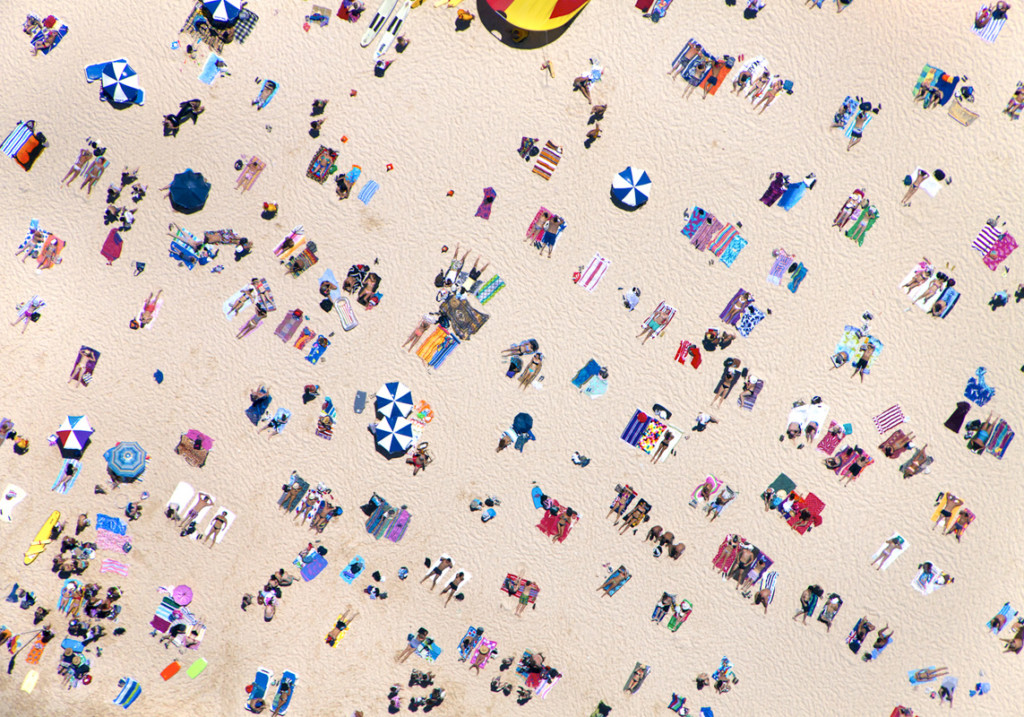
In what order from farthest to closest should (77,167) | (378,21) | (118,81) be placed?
(77,167) < (378,21) < (118,81)

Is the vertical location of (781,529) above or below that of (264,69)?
below

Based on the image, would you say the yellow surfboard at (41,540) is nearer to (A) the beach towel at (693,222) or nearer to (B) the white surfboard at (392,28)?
(B) the white surfboard at (392,28)

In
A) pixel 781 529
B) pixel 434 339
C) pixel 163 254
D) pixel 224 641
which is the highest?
pixel 781 529

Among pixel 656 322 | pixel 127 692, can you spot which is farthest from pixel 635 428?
pixel 127 692

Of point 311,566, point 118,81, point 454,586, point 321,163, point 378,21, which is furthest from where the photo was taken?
point 454,586

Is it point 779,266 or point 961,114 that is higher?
point 961,114

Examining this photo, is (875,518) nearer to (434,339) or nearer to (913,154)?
(913,154)

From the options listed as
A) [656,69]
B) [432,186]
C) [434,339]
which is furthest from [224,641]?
[656,69]

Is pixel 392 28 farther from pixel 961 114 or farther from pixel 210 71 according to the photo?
pixel 961 114
